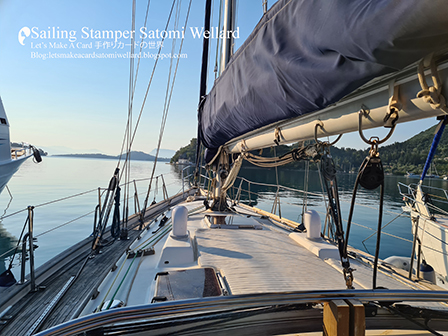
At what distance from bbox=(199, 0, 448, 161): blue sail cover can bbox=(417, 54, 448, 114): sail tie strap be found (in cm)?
5

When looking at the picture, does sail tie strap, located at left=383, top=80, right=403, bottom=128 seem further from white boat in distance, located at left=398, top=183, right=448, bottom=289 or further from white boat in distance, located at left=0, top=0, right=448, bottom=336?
white boat in distance, located at left=398, top=183, right=448, bottom=289

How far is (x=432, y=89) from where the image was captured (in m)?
0.77

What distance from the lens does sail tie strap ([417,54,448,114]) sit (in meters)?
0.76

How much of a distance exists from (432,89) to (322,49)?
397mm

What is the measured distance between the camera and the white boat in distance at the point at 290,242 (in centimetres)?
79

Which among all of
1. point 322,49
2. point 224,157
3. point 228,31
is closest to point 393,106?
point 322,49

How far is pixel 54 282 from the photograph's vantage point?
262cm

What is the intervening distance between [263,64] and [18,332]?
2.53 m

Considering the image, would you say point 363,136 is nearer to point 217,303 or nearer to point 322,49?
point 322,49

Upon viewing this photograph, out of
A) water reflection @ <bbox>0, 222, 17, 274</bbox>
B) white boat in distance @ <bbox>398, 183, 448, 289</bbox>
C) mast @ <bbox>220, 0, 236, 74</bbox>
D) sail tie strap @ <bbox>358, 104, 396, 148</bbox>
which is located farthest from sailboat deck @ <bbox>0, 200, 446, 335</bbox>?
water reflection @ <bbox>0, 222, 17, 274</bbox>

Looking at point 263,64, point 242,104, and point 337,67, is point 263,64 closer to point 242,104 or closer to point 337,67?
point 242,104

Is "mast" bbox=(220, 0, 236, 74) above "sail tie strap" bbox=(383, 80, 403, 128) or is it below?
above

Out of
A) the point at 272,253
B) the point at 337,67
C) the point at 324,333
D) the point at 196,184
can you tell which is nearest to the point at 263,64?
the point at 337,67

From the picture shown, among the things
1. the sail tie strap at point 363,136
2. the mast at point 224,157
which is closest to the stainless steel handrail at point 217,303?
the sail tie strap at point 363,136
